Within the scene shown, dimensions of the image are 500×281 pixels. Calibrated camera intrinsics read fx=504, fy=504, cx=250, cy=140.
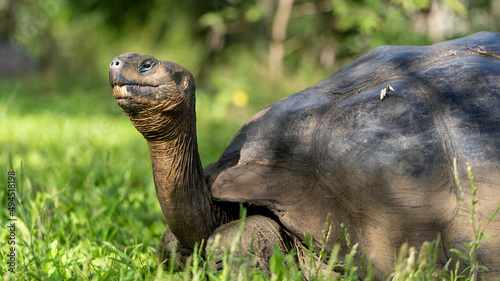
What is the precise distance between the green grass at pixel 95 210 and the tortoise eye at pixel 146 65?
785 millimetres

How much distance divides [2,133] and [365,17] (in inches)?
189

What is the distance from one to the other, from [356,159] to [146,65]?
42.3 inches

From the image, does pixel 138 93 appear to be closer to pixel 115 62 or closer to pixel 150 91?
pixel 150 91

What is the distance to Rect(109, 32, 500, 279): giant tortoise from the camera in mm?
2266

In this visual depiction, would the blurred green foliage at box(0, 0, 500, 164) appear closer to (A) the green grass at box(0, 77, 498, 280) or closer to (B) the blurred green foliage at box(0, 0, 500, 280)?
(B) the blurred green foliage at box(0, 0, 500, 280)

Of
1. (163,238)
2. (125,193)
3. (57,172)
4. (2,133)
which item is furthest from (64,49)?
(163,238)

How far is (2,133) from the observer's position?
554cm

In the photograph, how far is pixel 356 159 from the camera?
2.33 metres

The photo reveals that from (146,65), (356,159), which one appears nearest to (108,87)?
(146,65)

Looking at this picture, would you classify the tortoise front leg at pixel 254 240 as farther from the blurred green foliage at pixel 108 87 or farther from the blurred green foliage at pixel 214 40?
the blurred green foliage at pixel 214 40

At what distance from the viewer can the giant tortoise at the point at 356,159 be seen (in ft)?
7.43

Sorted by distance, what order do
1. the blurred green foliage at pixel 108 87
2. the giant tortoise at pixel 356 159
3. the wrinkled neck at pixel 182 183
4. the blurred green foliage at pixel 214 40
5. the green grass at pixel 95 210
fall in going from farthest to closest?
the blurred green foliage at pixel 214 40 < the blurred green foliage at pixel 108 87 < the wrinkled neck at pixel 182 183 < the giant tortoise at pixel 356 159 < the green grass at pixel 95 210

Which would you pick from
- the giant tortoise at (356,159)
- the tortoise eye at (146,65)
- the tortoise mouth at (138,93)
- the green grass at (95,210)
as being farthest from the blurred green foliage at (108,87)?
the tortoise eye at (146,65)

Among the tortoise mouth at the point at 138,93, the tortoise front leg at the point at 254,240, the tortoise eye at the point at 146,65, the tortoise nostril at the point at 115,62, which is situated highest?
the tortoise nostril at the point at 115,62
